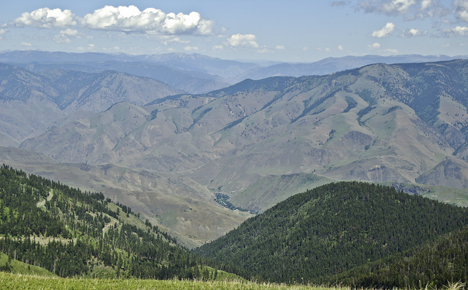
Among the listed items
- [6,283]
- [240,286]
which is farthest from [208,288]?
[6,283]

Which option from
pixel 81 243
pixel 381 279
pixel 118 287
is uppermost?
pixel 118 287

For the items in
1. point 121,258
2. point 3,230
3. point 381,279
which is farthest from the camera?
point 121,258

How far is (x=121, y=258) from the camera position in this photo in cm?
17712

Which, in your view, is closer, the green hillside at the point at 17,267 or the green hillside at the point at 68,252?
the green hillside at the point at 17,267

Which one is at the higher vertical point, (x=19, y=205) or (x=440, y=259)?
(x=440, y=259)

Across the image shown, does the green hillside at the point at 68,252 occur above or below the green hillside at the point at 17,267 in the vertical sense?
below

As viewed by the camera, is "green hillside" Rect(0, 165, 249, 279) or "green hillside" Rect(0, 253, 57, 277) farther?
"green hillside" Rect(0, 165, 249, 279)

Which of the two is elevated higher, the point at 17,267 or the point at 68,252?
the point at 17,267

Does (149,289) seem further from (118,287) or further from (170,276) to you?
(170,276)

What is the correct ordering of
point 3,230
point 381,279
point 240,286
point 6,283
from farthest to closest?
point 3,230, point 381,279, point 240,286, point 6,283

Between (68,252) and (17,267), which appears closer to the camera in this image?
(17,267)

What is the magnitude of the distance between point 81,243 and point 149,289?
13103cm

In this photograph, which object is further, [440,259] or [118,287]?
[440,259]

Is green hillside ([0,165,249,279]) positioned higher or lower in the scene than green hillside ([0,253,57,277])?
lower
